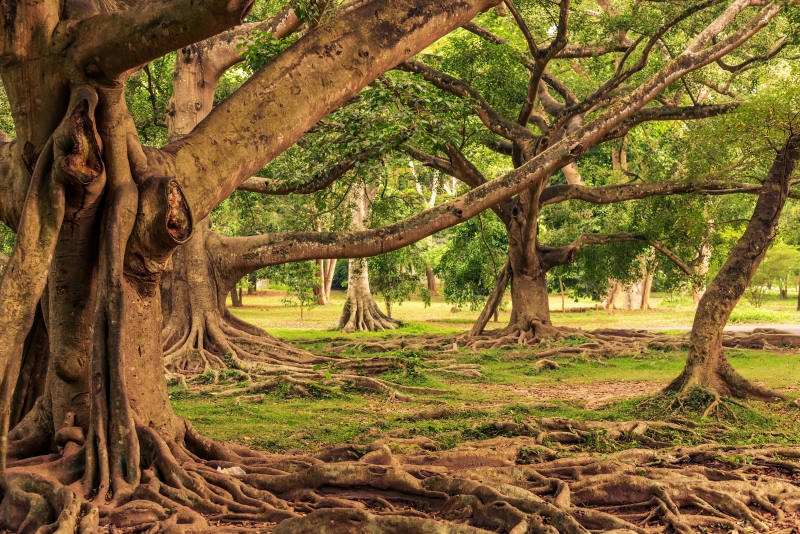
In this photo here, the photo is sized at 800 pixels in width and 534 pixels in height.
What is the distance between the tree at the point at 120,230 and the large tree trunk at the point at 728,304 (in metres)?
4.75

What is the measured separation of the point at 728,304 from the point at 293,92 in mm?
5847

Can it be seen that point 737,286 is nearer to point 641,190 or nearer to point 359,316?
point 641,190

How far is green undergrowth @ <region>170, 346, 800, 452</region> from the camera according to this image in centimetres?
819

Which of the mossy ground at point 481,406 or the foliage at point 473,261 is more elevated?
the foliage at point 473,261

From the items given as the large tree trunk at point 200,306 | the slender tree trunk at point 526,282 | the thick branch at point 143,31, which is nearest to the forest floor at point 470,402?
the slender tree trunk at point 526,282

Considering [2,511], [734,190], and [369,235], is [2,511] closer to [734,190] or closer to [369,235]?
[369,235]

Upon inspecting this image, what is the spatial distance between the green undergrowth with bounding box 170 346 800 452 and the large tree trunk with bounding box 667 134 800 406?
31 cm

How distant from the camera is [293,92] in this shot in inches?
241

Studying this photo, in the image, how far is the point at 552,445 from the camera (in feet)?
24.6

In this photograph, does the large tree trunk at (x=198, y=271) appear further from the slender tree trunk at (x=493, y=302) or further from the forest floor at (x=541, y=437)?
the slender tree trunk at (x=493, y=302)

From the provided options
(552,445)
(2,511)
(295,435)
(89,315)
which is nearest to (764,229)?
(552,445)

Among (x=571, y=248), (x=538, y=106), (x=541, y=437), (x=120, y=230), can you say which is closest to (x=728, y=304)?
(x=541, y=437)

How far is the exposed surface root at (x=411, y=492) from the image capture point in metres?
4.86

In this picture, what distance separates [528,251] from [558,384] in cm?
553
